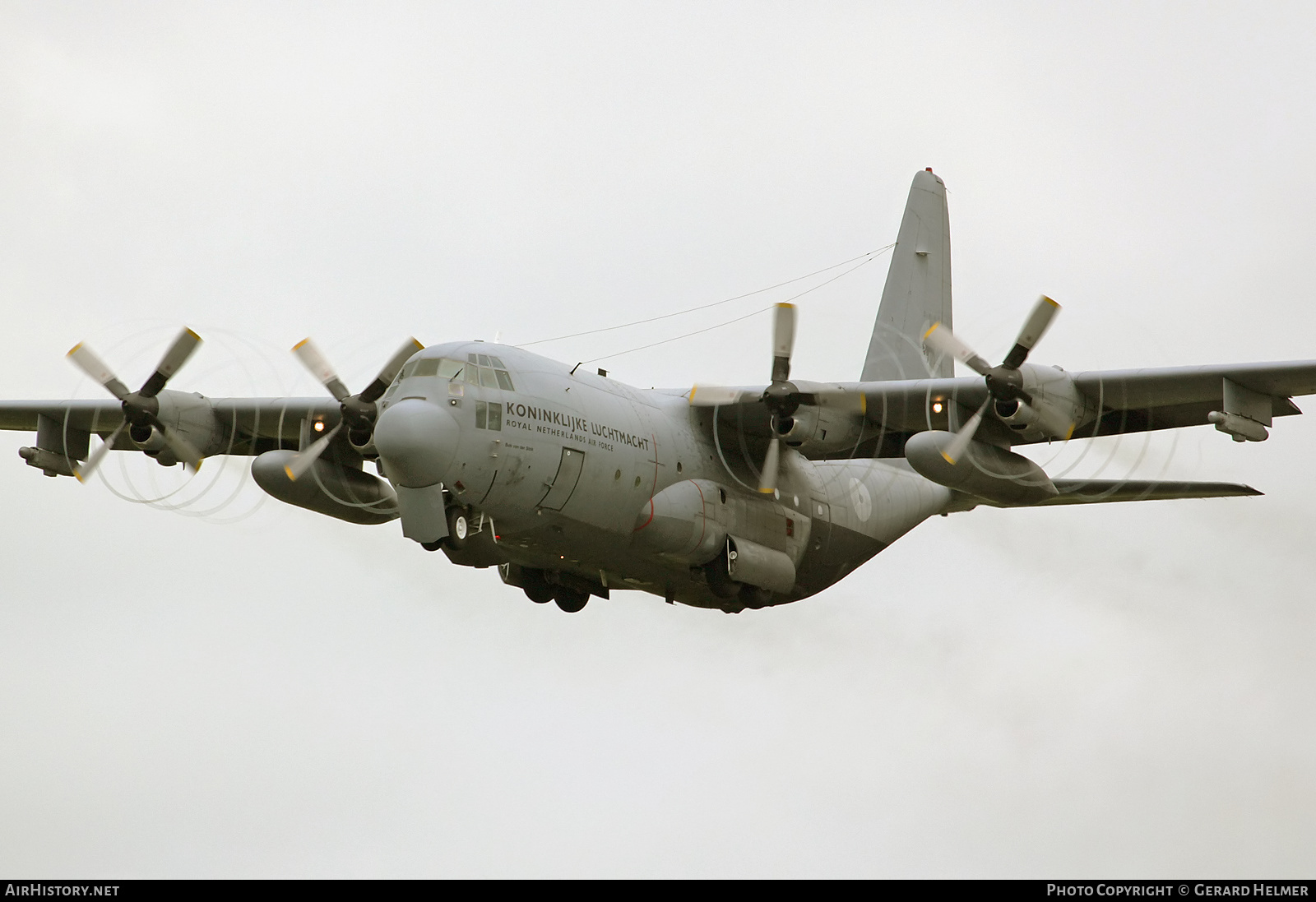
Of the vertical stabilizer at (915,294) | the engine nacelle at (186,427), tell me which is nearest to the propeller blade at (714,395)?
the vertical stabilizer at (915,294)

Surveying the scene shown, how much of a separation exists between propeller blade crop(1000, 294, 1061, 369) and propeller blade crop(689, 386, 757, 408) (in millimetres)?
3452

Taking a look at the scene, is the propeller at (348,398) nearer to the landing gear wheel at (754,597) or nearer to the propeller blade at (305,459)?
the propeller blade at (305,459)

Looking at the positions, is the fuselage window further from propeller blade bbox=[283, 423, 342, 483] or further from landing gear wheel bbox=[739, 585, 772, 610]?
landing gear wheel bbox=[739, 585, 772, 610]

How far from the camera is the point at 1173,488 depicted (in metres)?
20.0

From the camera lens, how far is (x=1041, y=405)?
17.1 metres

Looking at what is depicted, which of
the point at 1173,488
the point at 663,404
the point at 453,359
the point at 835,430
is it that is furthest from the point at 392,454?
the point at 1173,488

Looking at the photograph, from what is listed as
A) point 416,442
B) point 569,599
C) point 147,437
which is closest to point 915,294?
point 569,599

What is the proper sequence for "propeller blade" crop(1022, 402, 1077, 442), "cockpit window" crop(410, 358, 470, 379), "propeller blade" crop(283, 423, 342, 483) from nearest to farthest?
1. "cockpit window" crop(410, 358, 470, 379)
2. "propeller blade" crop(1022, 402, 1077, 442)
3. "propeller blade" crop(283, 423, 342, 483)

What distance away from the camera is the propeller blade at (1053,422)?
56.0 ft

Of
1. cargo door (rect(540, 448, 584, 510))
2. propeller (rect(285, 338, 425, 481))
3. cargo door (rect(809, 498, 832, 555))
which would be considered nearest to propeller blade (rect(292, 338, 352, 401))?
propeller (rect(285, 338, 425, 481))

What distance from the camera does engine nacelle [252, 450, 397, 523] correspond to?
18.8m

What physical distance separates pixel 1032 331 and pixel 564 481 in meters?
5.63
